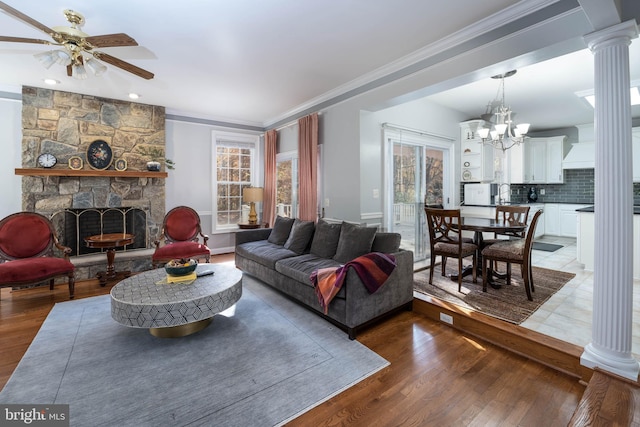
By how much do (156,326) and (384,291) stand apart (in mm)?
2012

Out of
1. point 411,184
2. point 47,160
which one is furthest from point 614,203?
point 47,160

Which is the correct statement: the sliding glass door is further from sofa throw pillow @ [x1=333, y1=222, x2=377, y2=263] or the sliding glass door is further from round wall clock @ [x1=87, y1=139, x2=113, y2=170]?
round wall clock @ [x1=87, y1=139, x2=113, y2=170]

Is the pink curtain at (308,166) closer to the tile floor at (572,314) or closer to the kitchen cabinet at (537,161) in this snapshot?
the tile floor at (572,314)

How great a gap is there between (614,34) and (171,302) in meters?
3.65

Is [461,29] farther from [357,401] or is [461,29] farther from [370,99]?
[357,401]

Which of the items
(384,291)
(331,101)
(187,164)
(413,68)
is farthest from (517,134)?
(187,164)

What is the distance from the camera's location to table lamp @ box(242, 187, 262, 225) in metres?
5.74

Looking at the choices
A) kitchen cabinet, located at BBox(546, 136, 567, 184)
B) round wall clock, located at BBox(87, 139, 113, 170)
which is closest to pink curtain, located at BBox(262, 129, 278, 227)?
round wall clock, located at BBox(87, 139, 113, 170)

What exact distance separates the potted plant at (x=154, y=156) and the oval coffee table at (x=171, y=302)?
2.61m

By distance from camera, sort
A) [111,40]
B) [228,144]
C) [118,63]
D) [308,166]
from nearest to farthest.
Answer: [111,40] < [118,63] < [308,166] < [228,144]

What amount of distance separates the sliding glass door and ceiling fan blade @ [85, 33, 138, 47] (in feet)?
10.7

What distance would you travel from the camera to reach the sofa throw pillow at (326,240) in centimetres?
369

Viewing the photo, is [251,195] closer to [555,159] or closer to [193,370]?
[193,370]

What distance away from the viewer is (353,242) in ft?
11.0
